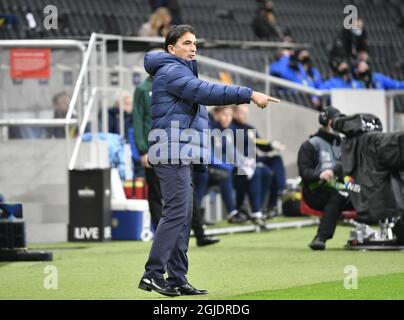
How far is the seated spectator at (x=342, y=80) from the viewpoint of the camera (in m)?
22.0

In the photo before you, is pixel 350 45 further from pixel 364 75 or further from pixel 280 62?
pixel 280 62

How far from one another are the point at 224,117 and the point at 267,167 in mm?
1131

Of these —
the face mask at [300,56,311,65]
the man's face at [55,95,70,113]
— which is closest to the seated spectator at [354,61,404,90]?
the face mask at [300,56,311,65]

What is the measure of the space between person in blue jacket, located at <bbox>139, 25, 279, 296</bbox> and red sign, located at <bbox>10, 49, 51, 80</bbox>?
6569 mm

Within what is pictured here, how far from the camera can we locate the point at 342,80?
22.2m

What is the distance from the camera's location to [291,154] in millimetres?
19891

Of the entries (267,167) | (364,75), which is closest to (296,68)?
(364,75)

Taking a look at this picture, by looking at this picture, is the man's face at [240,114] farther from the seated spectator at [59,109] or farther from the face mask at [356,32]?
the face mask at [356,32]

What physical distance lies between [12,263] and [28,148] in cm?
341

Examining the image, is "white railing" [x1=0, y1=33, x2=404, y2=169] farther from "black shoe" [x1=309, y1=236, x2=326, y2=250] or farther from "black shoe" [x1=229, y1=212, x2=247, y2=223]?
"black shoe" [x1=309, y1=236, x2=326, y2=250]

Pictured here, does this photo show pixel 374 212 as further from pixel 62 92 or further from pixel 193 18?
pixel 193 18

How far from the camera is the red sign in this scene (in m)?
15.5

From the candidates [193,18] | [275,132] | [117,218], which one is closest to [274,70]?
[275,132]

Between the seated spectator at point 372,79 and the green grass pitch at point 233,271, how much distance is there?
775cm
